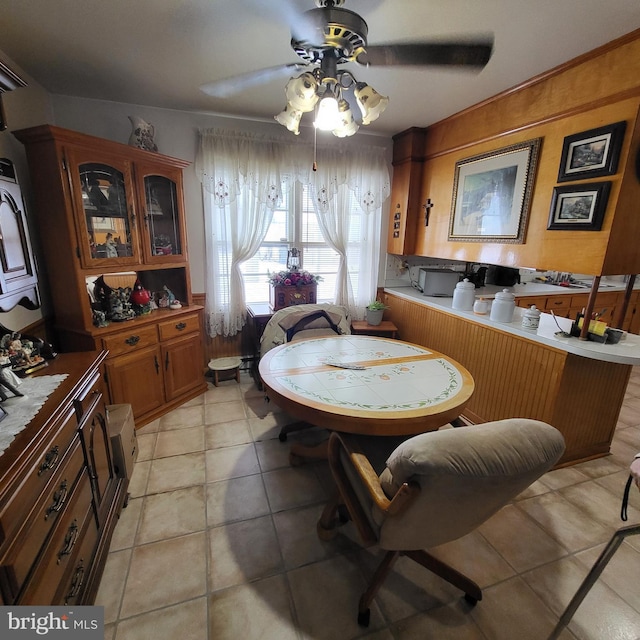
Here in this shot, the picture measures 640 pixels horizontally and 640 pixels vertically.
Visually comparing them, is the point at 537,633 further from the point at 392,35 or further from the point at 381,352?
the point at 392,35

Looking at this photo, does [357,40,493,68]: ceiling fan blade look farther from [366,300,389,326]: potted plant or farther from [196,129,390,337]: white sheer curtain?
[366,300,389,326]: potted plant

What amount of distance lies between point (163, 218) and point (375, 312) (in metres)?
2.14

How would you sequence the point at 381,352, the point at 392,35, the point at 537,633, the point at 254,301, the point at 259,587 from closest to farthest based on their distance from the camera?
the point at 537,633 < the point at 259,587 < the point at 392,35 < the point at 381,352 < the point at 254,301

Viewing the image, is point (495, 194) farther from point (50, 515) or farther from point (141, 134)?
point (50, 515)

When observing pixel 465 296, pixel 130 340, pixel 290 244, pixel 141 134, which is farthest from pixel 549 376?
pixel 141 134

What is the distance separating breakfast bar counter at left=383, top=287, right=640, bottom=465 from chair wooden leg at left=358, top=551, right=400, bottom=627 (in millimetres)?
1411

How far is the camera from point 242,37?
172 centimetres

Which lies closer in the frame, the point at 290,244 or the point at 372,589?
the point at 372,589

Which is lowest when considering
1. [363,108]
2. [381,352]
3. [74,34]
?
[381,352]

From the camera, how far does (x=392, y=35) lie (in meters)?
1.69

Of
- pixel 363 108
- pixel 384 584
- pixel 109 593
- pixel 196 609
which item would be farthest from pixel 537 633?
pixel 363 108

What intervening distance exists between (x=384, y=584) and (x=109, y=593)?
1157 millimetres

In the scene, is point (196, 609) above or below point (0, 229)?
below

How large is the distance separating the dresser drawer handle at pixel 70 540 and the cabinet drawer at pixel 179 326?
155 centimetres
